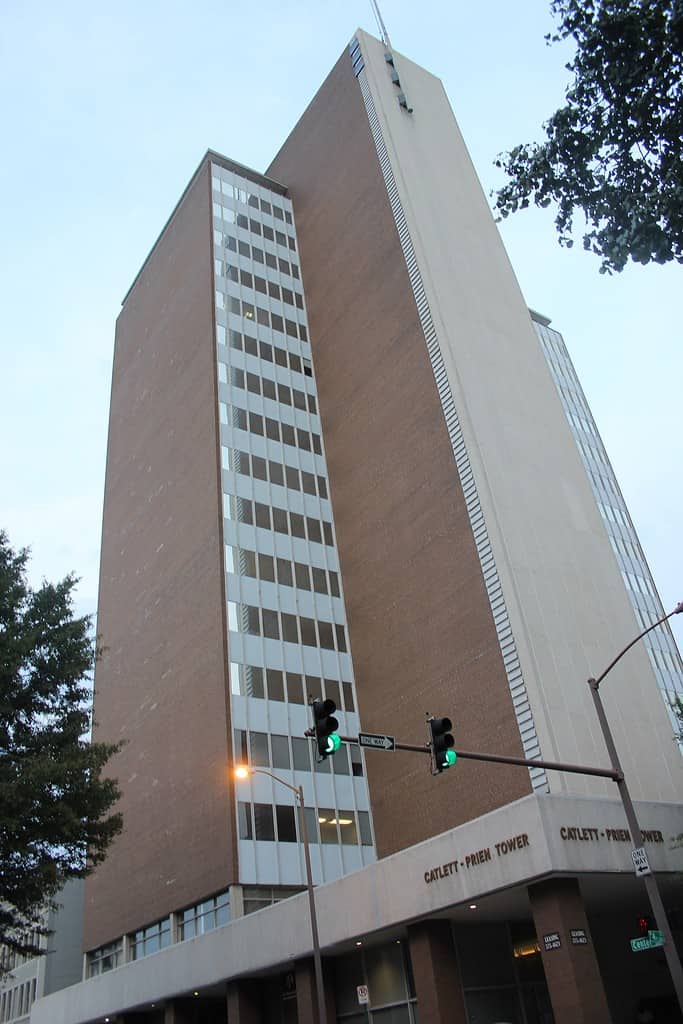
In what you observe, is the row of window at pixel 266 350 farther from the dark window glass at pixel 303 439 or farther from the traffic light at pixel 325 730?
the traffic light at pixel 325 730

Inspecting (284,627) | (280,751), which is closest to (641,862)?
(280,751)

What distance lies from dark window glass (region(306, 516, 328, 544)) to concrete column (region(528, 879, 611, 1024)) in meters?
24.4

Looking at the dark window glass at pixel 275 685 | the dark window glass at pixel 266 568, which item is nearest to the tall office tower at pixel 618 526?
the dark window glass at pixel 266 568

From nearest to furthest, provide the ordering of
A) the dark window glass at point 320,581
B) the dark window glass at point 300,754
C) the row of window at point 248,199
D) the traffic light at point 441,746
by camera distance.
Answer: the traffic light at point 441,746, the dark window glass at point 300,754, the dark window glass at point 320,581, the row of window at point 248,199

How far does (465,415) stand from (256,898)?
71.9ft

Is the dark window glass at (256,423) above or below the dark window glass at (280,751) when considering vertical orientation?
above

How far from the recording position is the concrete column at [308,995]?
96.1 feet

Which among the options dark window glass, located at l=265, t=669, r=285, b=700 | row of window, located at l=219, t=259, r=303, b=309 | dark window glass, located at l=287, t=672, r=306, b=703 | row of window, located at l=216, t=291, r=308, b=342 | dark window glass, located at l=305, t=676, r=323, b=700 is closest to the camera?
dark window glass, located at l=265, t=669, r=285, b=700

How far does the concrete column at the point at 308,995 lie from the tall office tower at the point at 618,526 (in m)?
29.8

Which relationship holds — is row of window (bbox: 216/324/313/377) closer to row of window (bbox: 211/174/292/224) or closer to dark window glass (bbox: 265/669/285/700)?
row of window (bbox: 211/174/292/224)

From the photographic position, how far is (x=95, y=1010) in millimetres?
39594

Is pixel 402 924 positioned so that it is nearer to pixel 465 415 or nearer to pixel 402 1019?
pixel 402 1019

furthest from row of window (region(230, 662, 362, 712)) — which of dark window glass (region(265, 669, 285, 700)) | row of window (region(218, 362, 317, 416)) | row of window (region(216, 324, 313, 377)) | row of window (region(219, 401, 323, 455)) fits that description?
row of window (region(216, 324, 313, 377))

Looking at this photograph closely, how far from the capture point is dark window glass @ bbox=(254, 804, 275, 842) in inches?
1382
